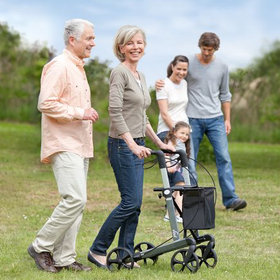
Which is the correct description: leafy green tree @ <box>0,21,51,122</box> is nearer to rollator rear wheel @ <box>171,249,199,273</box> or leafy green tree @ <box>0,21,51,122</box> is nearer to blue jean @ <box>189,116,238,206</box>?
blue jean @ <box>189,116,238,206</box>

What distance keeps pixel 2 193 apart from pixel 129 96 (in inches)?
208

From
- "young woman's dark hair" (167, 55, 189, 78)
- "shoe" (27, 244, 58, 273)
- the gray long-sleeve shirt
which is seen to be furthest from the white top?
"shoe" (27, 244, 58, 273)

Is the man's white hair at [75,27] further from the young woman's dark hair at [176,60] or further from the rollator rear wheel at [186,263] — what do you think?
the young woman's dark hair at [176,60]

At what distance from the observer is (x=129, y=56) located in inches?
204

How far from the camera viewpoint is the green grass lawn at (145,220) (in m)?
5.25

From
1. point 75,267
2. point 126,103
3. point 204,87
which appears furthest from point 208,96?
point 75,267

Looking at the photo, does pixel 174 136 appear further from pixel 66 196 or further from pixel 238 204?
pixel 66 196

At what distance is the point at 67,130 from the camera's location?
506 cm

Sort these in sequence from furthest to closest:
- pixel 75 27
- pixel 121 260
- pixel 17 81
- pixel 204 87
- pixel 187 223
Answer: pixel 17 81
pixel 204 87
pixel 121 260
pixel 75 27
pixel 187 223

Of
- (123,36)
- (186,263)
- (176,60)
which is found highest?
(123,36)

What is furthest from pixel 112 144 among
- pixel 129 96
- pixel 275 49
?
pixel 275 49

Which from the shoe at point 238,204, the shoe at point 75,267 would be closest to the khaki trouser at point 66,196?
the shoe at point 75,267

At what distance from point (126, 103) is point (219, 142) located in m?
3.58

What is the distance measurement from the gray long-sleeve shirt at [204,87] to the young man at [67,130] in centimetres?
329
